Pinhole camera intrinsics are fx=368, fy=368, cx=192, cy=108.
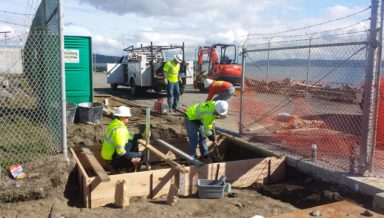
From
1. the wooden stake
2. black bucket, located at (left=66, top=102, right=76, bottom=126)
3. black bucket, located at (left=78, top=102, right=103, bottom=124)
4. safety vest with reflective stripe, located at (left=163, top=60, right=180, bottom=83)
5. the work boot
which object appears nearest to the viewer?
the wooden stake

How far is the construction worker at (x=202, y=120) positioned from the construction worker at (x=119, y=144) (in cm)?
129

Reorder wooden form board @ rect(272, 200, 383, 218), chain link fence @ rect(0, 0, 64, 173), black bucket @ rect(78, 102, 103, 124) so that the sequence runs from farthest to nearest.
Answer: black bucket @ rect(78, 102, 103, 124)
chain link fence @ rect(0, 0, 64, 173)
wooden form board @ rect(272, 200, 383, 218)

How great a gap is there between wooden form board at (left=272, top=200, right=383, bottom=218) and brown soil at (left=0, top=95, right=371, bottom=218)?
34 centimetres

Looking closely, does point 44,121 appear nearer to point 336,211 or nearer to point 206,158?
point 206,158

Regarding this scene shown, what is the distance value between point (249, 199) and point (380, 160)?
231cm

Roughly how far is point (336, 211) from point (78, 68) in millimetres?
7263

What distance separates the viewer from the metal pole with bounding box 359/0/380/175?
5168 mm

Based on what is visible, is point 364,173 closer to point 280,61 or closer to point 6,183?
point 280,61

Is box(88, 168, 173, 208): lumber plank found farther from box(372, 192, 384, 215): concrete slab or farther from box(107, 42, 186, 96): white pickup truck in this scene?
box(107, 42, 186, 96): white pickup truck

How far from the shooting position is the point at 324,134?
7.10m

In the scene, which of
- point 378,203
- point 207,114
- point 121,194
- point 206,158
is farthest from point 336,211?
point 206,158

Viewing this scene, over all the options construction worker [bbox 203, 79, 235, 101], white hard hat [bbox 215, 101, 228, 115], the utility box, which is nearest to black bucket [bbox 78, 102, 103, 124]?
the utility box

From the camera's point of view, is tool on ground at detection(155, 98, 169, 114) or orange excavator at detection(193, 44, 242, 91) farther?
orange excavator at detection(193, 44, 242, 91)

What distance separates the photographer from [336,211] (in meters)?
4.76
